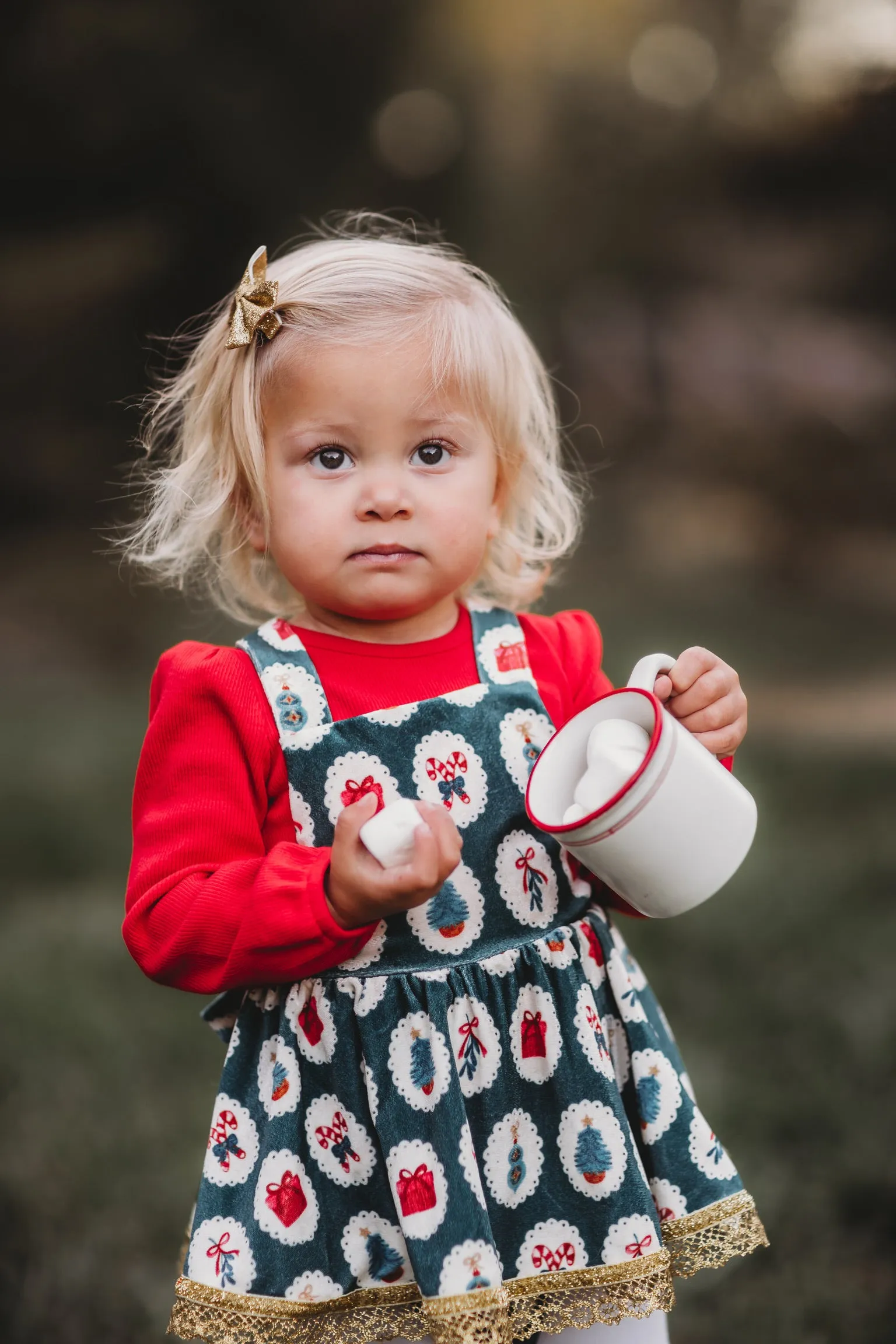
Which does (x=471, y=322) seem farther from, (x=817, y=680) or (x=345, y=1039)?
(x=817, y=680)

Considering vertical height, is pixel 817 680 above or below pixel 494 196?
below

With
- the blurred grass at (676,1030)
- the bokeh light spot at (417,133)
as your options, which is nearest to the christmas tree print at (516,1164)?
the blurred grass at (676,1030)

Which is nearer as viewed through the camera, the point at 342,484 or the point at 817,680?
the point at 342,484

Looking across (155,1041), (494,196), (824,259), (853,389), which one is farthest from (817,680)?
(155,1041)

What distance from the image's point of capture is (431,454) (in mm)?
854

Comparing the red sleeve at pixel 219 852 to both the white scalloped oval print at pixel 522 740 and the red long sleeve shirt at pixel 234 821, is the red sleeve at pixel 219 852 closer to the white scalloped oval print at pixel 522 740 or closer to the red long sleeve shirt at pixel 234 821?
the red long sleeve shirt at pixel 234 821

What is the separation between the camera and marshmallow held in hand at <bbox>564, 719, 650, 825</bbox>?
28.6 inches

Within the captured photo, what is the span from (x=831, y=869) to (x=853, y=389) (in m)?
0.80

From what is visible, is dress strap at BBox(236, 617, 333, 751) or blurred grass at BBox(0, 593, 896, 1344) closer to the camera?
dress strap at BBox(236, 617, 333, 751)

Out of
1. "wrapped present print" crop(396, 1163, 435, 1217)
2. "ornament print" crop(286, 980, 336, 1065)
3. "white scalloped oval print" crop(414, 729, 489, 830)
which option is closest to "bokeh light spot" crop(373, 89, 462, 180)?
"white scalloped oval print" crop(414, 729, 489, 830)

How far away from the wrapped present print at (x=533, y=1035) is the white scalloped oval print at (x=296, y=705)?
0.22 m

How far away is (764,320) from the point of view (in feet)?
7.01

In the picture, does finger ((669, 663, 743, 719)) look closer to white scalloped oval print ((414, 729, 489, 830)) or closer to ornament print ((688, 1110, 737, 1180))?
white scalloped oval print ((414, 729, 489, 830))

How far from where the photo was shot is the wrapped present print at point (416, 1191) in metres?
0.76
